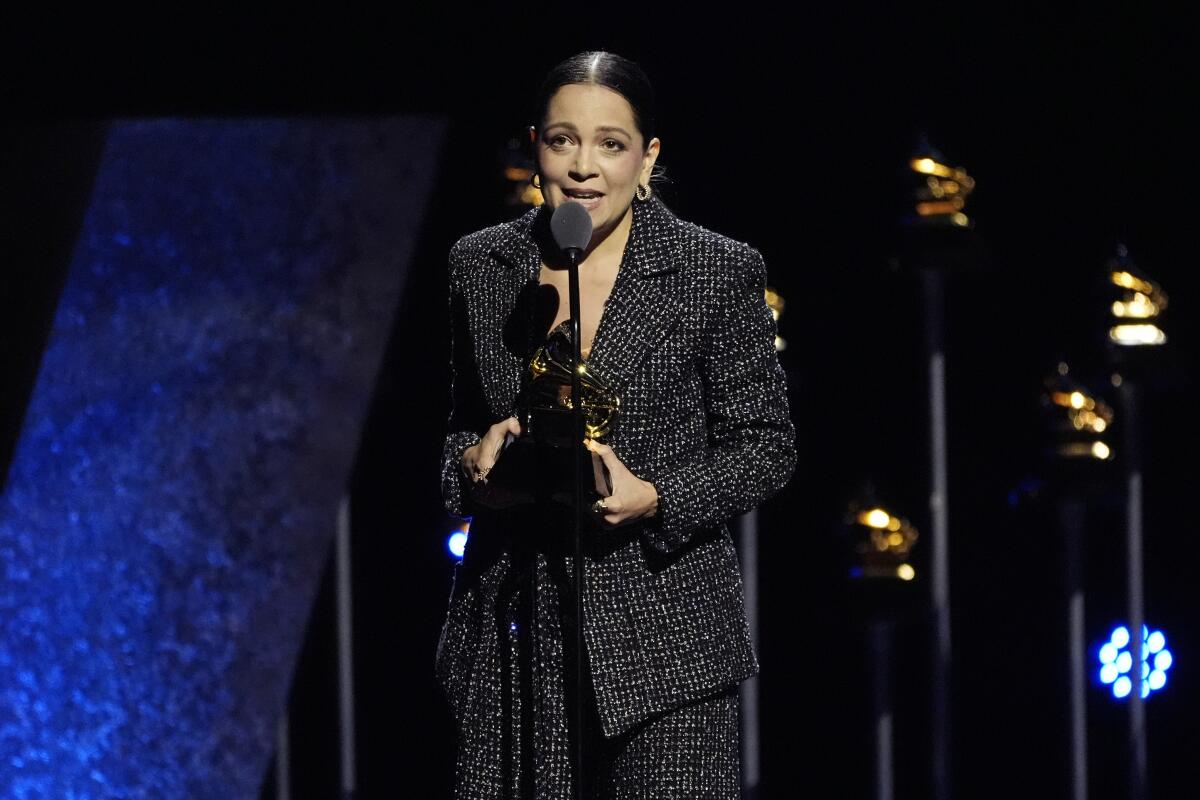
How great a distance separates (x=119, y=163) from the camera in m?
3.80

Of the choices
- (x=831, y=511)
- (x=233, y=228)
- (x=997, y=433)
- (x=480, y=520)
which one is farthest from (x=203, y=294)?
(x=480, y=520)

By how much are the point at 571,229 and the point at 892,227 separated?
201 centimetres

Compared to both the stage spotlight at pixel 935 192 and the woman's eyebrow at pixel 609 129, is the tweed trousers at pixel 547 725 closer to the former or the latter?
the woman's eyebrow at pixel 609 129

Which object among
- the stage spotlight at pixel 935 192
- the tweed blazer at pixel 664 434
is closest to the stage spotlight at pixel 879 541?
the stage spotlight at pixel 935 192

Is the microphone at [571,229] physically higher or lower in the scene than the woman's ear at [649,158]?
lower

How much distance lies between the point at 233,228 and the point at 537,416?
2445 millimetres

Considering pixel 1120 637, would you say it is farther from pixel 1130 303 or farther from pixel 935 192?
pixel 935 192

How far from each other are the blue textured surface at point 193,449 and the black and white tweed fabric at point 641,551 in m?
2.11

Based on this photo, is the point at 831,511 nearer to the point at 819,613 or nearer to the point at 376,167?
the point at 819,613

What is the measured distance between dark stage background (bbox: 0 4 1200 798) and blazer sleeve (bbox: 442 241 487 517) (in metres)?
1.67

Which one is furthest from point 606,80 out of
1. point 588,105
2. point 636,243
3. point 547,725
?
point 547,725

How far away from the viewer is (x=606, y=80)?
1610 mm

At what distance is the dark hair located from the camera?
1610 mm

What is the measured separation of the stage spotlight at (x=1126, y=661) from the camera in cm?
350
